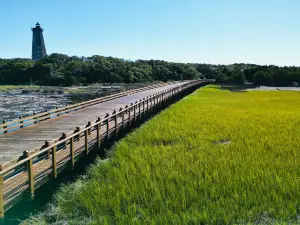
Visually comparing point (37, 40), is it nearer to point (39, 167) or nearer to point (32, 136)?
point (32, 136)

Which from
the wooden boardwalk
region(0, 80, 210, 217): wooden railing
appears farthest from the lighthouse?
region(0, 80, 210, 217): wooden railing

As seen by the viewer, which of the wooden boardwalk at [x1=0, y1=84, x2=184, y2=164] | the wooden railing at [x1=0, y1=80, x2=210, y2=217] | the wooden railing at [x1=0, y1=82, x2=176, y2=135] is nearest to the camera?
the wooden railing at [x1=0, y1=80, x2=210, y2=217]

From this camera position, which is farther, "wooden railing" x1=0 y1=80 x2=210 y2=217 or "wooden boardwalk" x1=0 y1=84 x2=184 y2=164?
"wooden boardwalk" x1=0 y1=84 x2=184 y2=164

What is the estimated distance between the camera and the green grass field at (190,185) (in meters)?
8.69

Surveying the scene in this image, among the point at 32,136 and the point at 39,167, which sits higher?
the point at 32,136

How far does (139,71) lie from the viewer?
4914 inches

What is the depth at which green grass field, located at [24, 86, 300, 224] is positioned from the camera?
8.69 metres

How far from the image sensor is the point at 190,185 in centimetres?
1051

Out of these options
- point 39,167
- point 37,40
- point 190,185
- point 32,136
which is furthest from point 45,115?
point 37,40

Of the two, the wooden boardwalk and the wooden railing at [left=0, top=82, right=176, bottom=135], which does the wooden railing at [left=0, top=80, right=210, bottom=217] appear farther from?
the wooden railing at [left=0, top=82, right=176, bottom=135]

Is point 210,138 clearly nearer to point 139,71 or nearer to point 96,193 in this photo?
point 96,193

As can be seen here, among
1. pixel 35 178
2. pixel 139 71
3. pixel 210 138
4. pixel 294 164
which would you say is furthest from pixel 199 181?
pixel 139 71

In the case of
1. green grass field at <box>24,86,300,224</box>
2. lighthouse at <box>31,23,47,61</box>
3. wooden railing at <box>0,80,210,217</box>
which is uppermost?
lighthouse at <box>31,23,47,61</box>

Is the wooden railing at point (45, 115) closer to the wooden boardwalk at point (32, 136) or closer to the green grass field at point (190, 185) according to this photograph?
the wooden boardwalk at point (32, 136)
